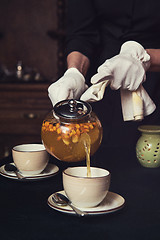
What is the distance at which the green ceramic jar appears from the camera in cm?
103

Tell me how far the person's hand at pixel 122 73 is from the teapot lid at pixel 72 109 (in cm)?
13

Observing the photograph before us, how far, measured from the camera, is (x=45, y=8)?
2.92 metres

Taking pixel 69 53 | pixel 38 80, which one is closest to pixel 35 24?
pixel 38 80

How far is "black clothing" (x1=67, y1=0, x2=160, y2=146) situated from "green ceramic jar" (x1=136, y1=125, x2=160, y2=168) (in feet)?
1.26

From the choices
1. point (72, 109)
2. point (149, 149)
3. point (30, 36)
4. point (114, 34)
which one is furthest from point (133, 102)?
point (30, 36)

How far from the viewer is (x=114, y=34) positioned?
149 centimetres

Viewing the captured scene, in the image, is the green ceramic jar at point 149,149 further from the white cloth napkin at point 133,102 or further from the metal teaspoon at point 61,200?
the metal teaspoon at point 61,200

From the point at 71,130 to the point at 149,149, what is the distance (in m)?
0.31

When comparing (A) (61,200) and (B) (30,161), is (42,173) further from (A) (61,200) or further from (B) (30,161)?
(A) (61,200)

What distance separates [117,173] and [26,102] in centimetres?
166

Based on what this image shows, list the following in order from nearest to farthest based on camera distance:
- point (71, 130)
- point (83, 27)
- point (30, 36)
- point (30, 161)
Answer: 1. point (71, 130)
2. point (30, 161)
3. point (83, 27)
4. point (30, 36)

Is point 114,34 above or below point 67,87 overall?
above

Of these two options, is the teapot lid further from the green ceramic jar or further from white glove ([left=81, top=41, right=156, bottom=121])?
the green ceramic jar

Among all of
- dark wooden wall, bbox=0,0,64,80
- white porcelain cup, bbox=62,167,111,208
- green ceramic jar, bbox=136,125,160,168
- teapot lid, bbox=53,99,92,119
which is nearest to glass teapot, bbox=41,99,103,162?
teapot lid, bbox=53,99,92,119
